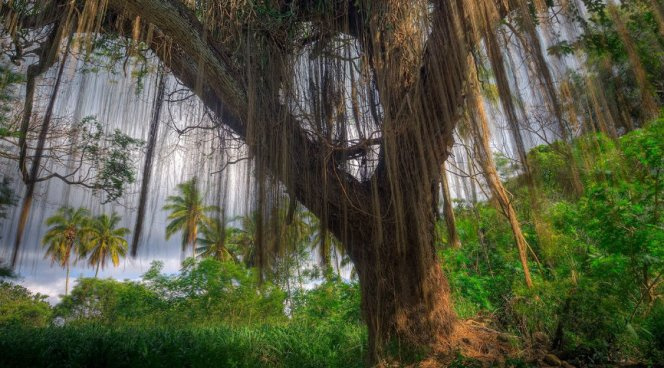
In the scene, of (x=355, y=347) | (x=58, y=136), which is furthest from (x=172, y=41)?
(x=355, y=347)

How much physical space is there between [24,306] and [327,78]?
20511mm

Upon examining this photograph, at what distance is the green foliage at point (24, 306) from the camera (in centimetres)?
1518

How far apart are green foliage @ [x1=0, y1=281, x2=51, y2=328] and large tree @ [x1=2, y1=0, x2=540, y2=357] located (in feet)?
54.6

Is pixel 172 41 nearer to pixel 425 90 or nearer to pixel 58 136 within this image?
pixel 58 136

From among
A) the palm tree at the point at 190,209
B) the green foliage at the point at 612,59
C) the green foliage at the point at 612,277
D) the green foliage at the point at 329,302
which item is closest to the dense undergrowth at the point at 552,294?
the green foliage at the point at 612,277

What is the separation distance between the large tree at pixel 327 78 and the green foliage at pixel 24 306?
16.6 m

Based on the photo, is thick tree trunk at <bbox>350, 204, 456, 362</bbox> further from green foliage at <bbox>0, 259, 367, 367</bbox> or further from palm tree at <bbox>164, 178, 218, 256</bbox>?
palm tree at <bbox>164, 178, 218, 256</bbox>

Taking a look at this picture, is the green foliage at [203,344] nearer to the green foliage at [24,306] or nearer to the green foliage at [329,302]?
the green foliage at [329,302]

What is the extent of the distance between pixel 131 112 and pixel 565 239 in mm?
5810

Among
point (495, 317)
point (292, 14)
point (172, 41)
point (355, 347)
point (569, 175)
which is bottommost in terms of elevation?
point (355, 347)

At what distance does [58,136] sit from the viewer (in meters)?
2.09

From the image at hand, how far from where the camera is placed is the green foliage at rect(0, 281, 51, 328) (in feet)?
49.8

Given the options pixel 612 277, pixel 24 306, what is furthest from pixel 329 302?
pixel 24 306

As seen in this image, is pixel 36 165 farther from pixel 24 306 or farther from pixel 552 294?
pixel 24 306
